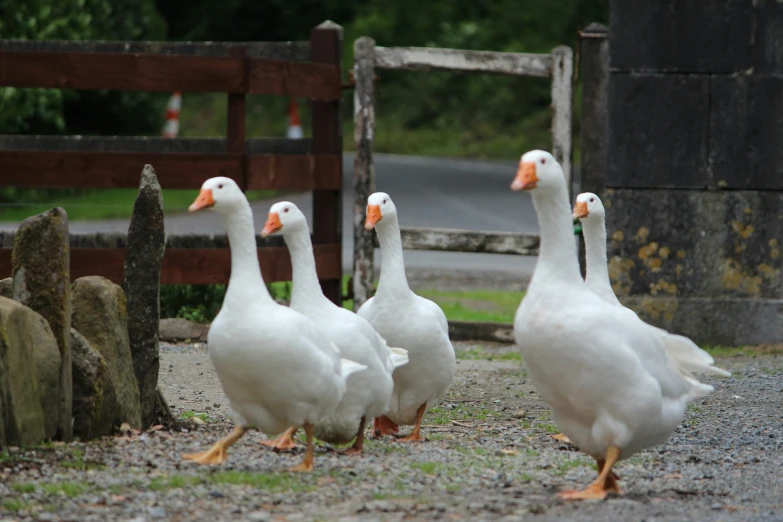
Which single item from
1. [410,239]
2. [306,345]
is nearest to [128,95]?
[410,239]

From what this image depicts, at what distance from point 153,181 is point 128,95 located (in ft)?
59.7

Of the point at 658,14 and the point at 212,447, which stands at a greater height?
the point at 658,14

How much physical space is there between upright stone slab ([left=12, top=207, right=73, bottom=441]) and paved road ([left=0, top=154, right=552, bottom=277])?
737 centimetres

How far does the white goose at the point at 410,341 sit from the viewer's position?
6965 millimetres

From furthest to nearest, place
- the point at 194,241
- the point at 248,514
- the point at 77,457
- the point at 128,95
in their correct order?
1. the point at 128,95
2. the point at 194,241
3. the point at 77,457
4. the point at 248,514

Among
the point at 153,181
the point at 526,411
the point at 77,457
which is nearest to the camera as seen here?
the point at 77,457

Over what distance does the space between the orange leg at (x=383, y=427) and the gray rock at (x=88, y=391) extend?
1.59m

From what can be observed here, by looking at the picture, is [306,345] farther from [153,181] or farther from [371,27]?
[371,27]

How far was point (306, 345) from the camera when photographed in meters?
5.68

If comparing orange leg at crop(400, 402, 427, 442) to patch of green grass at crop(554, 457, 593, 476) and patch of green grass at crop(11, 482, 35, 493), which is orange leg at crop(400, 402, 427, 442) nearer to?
patch of green grass at crop(554, 457, 593, 476)

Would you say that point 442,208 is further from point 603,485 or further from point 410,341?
point 603,485

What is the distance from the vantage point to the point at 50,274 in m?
6.12

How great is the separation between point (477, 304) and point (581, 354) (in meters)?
7.84

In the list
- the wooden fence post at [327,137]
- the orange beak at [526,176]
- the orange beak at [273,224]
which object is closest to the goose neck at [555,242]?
the orange beak at [526,176]
